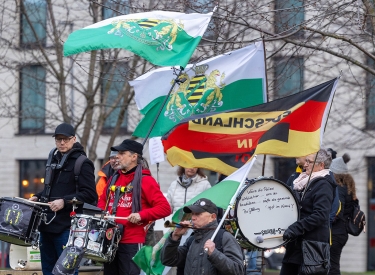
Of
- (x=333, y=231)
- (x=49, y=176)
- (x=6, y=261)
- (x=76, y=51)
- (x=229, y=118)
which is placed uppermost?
(x=76, y=51)

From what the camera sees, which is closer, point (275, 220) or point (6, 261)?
point (275, 220)

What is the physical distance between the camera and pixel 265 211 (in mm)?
8078

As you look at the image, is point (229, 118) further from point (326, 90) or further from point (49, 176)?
point (49, 176)

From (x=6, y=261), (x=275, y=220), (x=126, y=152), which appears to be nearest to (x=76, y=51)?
(x=126, y=152)

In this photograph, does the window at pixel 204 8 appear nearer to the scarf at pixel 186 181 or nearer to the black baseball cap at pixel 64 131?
the scarf at pixel 186 181

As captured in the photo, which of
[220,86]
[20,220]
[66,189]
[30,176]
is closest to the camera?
[20,220]

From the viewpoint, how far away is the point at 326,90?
325 inches

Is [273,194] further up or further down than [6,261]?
further up

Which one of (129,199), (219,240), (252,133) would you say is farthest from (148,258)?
(252,133)

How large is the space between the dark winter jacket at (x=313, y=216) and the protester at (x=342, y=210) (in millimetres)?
1618

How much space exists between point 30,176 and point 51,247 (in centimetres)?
2039

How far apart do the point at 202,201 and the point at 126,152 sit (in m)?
1.86

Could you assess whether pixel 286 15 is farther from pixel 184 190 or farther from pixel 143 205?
pixel 143 205

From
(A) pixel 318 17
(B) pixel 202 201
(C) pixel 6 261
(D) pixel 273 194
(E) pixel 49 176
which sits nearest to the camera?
(B) pixel 202 201
